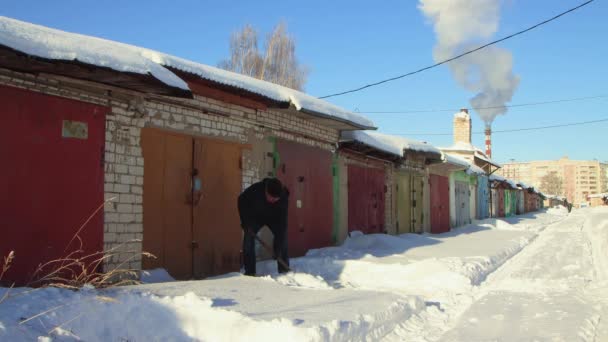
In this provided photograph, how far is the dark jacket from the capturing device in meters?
7.39

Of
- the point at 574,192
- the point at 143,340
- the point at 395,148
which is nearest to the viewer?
the point at 143,340

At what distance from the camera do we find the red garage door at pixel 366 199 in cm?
1327

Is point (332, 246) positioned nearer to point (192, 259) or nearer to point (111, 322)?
point (192, 259)

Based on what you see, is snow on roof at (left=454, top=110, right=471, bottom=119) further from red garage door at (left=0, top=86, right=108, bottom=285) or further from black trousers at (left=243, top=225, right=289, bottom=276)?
red garage door at (left=0, top=86, right=108, bottom=285)

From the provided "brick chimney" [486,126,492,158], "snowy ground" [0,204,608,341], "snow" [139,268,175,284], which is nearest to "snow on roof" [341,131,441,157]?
"snowy ground" [0,204,608,341]

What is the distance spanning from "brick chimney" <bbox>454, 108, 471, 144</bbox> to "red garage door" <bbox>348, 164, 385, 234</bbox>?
89.5 feet

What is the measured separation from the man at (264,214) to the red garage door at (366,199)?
219 inches

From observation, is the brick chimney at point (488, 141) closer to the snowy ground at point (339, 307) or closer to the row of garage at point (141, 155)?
the row of garage at point (141, 155)

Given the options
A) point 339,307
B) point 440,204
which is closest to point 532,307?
point 339,307

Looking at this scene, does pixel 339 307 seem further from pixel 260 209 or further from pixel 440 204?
pixel 440 204

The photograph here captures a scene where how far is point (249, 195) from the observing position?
7430mm

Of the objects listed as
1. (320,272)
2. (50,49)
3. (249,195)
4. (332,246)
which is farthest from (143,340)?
(332,246)

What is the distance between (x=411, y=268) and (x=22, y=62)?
Answer: 620cm

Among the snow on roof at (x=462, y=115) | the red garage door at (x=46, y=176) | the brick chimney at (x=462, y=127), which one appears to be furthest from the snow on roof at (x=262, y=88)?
the snow on roof at (x=462, y=115)
